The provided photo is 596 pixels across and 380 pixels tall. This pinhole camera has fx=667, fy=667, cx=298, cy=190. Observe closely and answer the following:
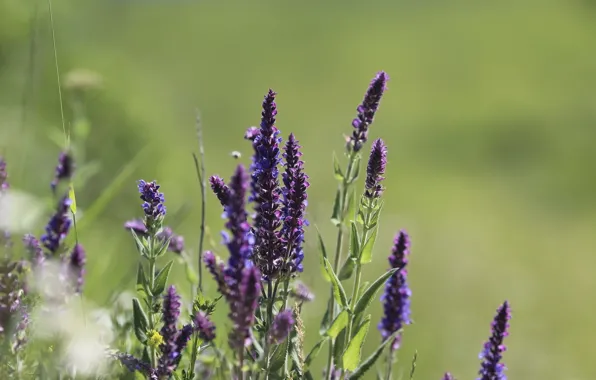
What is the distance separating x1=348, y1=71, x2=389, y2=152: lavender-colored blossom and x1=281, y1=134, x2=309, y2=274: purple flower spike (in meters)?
0.31

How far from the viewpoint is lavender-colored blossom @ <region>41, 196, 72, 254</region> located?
41.4 inches

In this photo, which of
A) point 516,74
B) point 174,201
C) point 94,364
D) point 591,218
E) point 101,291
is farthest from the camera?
point 516,74

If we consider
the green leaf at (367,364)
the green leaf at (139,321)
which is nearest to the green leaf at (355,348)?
the green leaf at (367,364)

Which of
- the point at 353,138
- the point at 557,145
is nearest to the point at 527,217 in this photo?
the point at 557,145

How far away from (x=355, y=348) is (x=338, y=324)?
53 millimetres

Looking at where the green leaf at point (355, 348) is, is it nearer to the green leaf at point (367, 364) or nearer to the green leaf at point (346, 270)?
the green leaf at point (367, 364)

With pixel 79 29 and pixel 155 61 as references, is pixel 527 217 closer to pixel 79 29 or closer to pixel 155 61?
pixel 155 61

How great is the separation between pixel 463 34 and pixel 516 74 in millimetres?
1194

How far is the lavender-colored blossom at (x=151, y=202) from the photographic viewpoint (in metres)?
1.14

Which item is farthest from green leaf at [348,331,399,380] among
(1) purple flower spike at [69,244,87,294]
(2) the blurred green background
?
(2) the blurred green background

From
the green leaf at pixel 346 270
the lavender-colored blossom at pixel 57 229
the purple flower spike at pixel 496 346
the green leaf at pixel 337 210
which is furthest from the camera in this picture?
the green leaf at pixel 337 210

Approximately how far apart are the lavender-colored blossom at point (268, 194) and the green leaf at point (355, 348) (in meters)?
0.20

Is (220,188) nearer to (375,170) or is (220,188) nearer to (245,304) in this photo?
(375,170)

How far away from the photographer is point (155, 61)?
9.15 metres
